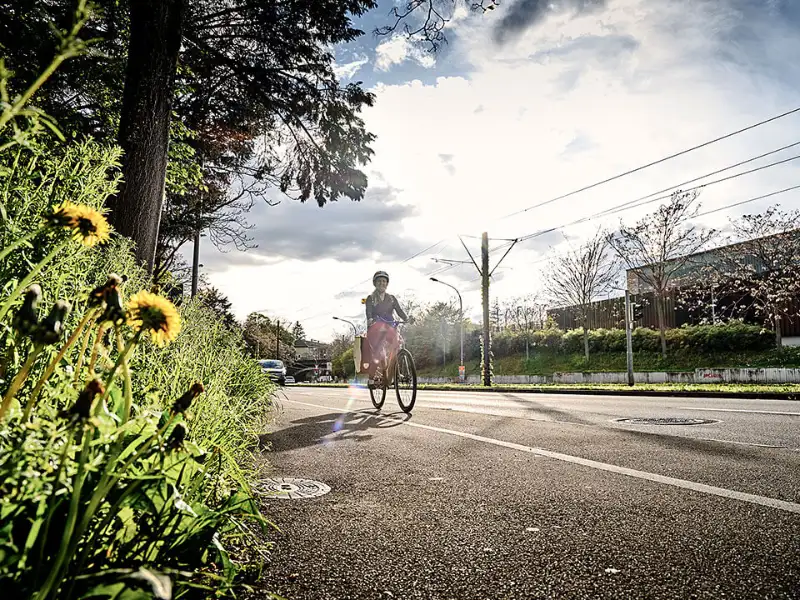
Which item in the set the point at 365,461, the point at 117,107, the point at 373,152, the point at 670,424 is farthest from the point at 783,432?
the point at 117,107

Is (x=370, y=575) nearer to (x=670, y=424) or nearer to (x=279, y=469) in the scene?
(x=279, y=469)

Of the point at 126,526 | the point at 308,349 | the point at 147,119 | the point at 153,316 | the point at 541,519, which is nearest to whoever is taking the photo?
the point at 153,316

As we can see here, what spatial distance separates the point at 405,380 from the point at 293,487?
5.23 meters

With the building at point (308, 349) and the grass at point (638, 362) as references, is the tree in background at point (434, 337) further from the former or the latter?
the building at point (308, 349)

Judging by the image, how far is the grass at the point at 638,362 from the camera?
25797 mm

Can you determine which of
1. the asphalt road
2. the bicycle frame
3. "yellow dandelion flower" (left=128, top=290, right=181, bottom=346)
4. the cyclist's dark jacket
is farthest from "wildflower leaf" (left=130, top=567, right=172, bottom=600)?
the cyclist's dark jacket

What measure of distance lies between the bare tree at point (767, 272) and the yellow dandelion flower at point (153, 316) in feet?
101

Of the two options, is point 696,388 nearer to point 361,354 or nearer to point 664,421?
point 664,421

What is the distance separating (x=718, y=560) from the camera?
210cm

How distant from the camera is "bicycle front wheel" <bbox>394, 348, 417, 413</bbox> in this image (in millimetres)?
8445

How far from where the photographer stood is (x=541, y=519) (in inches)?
106

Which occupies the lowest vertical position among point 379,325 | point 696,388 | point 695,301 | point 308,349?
point 696,388

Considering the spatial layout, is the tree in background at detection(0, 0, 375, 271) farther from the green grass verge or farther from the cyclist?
the green grass verge

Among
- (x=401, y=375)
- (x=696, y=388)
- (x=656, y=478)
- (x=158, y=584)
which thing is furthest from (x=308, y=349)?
(x=158, y=584)
